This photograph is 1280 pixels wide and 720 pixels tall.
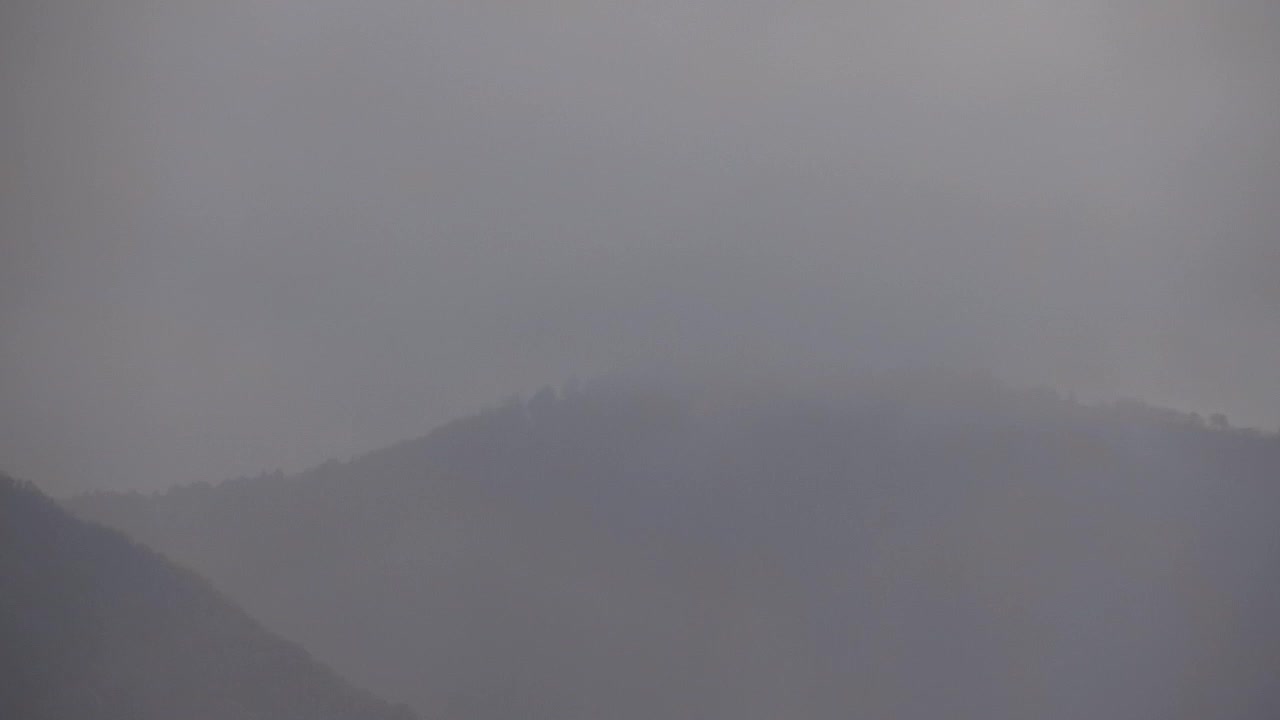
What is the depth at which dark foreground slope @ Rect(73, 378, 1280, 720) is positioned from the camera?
3562 cm

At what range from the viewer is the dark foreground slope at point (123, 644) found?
1070 inches

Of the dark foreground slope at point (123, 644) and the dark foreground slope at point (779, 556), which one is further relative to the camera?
the dark foreground slope at point (779, 556)

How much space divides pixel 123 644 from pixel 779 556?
19125 mm

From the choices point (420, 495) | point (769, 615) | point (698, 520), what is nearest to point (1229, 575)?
point (769, 615)

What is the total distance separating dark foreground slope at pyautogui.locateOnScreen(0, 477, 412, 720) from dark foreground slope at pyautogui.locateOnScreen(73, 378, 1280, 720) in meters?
3.54

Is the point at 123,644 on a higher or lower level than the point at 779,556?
lower

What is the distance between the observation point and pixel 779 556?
41.0 meters

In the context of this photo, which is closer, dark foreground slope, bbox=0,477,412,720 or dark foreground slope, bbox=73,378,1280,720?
dark foreground slope, bbox=0,477,412,720

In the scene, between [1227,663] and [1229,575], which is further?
[1229,575]

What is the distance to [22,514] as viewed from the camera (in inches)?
1193

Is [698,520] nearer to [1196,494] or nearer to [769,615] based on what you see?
[769,615]

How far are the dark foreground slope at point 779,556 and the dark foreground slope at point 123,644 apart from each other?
3541 millimetres

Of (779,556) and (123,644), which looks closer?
(123,644)

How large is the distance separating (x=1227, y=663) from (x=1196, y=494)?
5782mm
